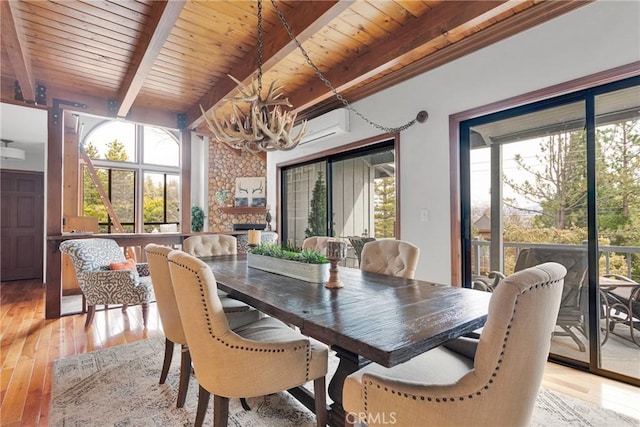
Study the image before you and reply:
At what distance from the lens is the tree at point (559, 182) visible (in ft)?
7.91

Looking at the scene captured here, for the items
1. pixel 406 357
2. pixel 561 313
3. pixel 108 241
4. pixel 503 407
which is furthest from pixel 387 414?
pixel 108 241

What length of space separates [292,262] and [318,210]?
2.86m

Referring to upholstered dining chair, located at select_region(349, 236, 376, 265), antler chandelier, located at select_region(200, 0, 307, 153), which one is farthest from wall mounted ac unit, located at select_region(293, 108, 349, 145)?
antler chandelier, located at select_region(200, 0, 307, 153)

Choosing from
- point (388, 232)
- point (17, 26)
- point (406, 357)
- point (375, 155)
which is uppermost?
point (17, 26)

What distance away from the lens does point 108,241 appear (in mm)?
3799

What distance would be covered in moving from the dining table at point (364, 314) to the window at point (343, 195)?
200 cm

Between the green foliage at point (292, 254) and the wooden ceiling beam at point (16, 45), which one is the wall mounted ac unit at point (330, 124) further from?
the wooden ceiling beam at point (16, 45)

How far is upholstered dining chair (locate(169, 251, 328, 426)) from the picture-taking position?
4.36 ft

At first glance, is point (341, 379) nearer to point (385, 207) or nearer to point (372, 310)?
point (372, 310)

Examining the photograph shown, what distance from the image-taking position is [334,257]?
1.75 m

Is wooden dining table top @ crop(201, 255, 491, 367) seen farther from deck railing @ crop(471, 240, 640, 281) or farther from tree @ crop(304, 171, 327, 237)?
tree @ crop(304, 171, 327, 237)

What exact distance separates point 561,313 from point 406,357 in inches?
86.6

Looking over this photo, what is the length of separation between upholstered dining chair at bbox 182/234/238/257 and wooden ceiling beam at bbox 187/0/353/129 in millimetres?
1563

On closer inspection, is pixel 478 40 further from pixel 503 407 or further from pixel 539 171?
pixel 503 407
